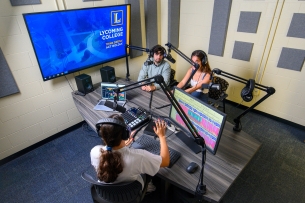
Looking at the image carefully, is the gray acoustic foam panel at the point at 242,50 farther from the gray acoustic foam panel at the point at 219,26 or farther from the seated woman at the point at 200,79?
the seated woman at the point at 200,79

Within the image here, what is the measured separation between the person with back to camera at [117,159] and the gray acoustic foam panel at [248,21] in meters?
2.45

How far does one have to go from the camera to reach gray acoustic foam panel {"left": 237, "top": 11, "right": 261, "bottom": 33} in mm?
2611

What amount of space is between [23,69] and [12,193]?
139cm

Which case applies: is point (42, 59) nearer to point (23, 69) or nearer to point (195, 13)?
point (23, 69)

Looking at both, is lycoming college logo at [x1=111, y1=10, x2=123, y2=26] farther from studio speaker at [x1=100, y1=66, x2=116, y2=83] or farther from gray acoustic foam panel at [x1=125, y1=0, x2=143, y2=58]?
studio speaker at [x1=100, y1=66, x2=116, y2=83]

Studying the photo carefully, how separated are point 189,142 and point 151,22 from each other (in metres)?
2.47

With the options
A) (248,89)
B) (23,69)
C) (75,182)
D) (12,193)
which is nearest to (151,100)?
(248,89)

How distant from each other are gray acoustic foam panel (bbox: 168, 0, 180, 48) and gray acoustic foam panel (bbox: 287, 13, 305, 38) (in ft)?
5.86

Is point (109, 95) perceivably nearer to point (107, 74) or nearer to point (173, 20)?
point (107, 74)

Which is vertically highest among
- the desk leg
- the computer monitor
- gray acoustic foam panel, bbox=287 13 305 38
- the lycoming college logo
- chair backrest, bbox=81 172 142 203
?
the lycoming college logo

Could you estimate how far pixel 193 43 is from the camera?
3471mm

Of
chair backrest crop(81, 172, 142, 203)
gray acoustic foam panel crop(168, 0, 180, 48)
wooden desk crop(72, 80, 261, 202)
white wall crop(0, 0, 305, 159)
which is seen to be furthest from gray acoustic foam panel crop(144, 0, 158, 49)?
chair backrest crop(81, 172, 142, 203)

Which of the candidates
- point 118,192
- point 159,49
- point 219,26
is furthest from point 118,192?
point 219,26

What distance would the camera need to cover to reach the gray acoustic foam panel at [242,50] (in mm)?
2816
